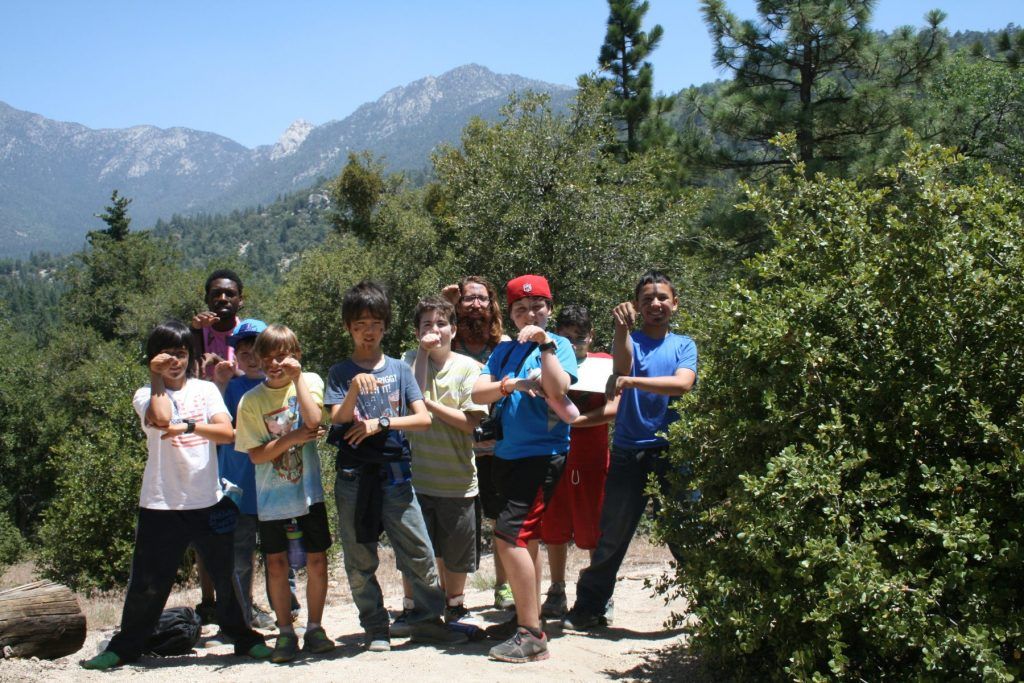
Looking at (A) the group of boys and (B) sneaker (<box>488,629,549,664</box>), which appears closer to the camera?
(B) sneaker (<box>488,629,549,664</box>)

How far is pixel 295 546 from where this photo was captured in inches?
188

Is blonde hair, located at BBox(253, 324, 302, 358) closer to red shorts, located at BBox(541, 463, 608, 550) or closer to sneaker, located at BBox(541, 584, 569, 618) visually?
red shorts, located at BBox(541, 463, 608, 550)

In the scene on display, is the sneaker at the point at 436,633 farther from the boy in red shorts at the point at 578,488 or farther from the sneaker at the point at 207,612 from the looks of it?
the sneaker at the point at 207,612

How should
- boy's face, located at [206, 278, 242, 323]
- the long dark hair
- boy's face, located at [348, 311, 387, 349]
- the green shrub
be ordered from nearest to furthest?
boy's face, located at [348, 311, 387, 349] < the long dark hair < boy's face, located at [206, 278, 242, 323] < the green shrub

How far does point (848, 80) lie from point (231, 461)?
14069mm

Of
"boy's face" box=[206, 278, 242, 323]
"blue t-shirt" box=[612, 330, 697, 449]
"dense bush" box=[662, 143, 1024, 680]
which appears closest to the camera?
"dense bush" box=[662, 143, 1024, 680]

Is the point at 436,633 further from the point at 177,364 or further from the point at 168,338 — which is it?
the point at 168,338

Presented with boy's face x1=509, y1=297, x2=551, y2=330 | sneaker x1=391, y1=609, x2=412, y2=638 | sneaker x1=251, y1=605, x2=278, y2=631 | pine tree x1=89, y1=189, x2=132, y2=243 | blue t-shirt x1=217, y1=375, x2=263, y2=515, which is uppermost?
pine tree x1=89, y1=189, x2=132, y2=243

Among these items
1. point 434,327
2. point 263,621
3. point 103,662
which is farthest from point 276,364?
point 263,621

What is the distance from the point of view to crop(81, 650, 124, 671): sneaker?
4574mm

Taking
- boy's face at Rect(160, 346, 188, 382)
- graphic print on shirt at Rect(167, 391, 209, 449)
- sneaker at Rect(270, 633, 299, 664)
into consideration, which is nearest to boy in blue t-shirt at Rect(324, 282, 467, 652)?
sneaker at Rect(270, 633, 299, 664)

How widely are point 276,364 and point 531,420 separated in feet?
4.63

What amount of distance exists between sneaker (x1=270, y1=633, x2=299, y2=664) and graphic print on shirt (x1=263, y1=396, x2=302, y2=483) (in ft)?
2.80

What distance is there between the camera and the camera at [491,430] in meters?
4.73
